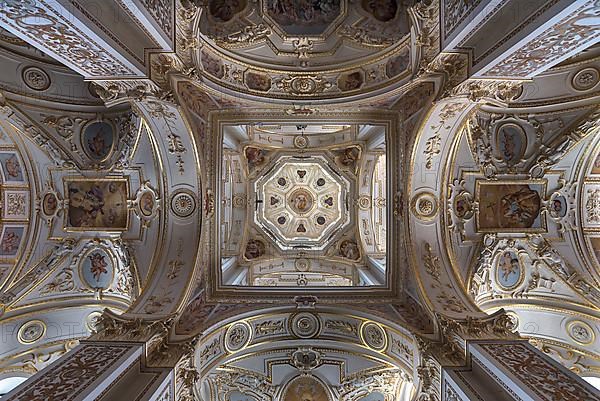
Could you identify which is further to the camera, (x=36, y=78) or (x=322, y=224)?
(x=322, y=224)

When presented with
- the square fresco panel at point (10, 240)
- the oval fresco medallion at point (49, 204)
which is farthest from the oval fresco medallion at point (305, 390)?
the square fresco panel at point (10, 240)

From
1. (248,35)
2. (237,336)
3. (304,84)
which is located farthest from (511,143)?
(237,336)

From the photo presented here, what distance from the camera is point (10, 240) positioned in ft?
45.3

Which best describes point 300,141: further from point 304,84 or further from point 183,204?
point 183,204

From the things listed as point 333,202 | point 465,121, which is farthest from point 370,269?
point 465,121

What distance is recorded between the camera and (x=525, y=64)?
886 cm

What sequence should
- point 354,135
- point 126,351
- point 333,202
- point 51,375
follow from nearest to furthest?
1. point 51,375
2. point 126,351
3. point 354,135
4. point 333,202

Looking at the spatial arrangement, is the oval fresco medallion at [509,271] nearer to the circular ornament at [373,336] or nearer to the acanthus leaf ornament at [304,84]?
the circular ornament at [373,336]

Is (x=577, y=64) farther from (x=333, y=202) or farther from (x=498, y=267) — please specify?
(x=333, y=202)

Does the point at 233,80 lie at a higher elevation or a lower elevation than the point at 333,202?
higher

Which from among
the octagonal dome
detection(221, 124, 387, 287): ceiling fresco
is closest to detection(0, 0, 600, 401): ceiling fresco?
detection(221, 124, 387, 287): ceiling fresco

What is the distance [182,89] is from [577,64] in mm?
11746

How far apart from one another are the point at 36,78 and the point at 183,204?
604 cm

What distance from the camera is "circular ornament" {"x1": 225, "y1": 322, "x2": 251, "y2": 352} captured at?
12203 millimetres
